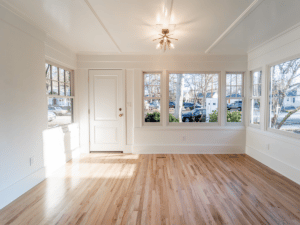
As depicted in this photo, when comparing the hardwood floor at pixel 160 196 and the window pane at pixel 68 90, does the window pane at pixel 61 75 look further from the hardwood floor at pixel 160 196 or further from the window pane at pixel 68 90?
the hardwood floor at pixel 160 196

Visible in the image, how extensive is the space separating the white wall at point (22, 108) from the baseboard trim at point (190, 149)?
2162mm

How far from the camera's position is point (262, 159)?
150 inches

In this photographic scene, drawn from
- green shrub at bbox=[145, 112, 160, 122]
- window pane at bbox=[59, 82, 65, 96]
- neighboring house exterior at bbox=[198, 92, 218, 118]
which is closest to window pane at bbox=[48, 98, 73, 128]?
window pane at bbox=[59, 82, 65, 96]

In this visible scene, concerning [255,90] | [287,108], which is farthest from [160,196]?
[255,90]

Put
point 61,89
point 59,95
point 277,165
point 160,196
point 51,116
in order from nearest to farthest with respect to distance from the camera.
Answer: point 160,196, point 277,165, point 51,116, point 59,95, point 61,89

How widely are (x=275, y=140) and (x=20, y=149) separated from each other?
14.8ft

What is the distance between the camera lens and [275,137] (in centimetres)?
343

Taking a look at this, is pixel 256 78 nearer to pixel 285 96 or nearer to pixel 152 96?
pixel 285 96

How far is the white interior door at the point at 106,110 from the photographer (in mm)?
4543

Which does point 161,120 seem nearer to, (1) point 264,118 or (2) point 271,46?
(1) point 264,118

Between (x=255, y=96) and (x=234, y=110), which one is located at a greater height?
(x=255, y=96)

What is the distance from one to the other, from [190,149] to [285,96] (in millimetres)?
2351

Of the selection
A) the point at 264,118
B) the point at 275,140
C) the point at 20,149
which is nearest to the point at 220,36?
the point at 264,118

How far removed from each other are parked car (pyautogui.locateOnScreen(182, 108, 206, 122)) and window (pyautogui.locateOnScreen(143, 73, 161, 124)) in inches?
28.8
